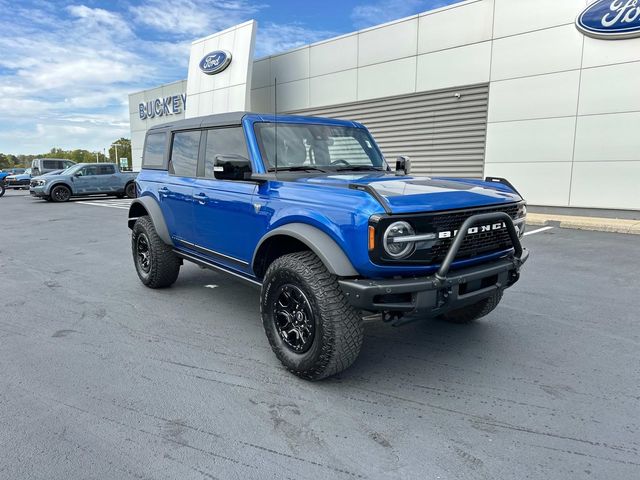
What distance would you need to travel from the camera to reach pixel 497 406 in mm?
2838

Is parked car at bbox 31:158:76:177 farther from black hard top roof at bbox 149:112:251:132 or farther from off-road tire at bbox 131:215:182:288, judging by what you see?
black hard top roof at bbox 149:112:251:132

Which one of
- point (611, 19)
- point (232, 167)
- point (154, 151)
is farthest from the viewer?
point (611, 19)

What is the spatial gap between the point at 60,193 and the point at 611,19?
20.4 meters

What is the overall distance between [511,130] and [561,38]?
8.15ft

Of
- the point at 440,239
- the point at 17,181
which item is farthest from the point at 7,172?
the point at 440,239

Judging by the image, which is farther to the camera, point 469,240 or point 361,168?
point 361,168

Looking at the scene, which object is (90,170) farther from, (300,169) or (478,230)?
(478,230)

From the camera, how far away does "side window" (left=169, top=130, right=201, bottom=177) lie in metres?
4.65

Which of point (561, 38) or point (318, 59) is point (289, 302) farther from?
point (318, 59)

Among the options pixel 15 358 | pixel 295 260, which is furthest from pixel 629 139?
pixel 15 358

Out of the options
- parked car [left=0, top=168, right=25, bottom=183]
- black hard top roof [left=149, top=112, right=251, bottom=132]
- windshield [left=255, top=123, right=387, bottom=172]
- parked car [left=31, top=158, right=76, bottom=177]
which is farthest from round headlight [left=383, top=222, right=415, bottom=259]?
parked car [left=0, top=168, right=25, bottom=183]

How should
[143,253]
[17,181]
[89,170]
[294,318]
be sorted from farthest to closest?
[17,181], [89,170], [143,253], [294,318]

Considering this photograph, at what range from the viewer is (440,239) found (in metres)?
2.85

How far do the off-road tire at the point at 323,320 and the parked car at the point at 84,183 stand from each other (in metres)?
18.4
